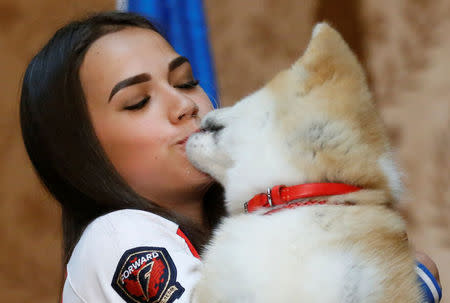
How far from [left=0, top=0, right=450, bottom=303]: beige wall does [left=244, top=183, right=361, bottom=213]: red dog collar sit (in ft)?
4.40

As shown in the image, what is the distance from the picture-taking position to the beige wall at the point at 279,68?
199 centimetres

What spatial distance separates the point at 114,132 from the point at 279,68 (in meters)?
1.27

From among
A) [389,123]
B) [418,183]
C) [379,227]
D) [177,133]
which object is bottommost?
[418,183]

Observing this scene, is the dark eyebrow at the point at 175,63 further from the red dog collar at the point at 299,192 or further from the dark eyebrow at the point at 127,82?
the red dog collar at the point at 299,192

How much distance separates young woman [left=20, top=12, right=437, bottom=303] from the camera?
98 cm

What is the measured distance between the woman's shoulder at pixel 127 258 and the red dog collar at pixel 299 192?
153mm

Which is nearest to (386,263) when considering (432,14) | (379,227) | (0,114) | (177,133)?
(379,227)

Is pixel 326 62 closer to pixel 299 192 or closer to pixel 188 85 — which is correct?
pixel 299 192

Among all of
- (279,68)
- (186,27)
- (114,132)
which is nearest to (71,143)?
(114,132)

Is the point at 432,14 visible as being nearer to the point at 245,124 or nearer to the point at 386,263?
the point at 245,124

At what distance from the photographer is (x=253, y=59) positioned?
7.24 ft

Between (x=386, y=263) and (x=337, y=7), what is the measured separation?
5.28 ft

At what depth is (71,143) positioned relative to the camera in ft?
3.36

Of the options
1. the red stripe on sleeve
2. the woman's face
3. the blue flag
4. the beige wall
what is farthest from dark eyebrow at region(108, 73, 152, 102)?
the beige wall
